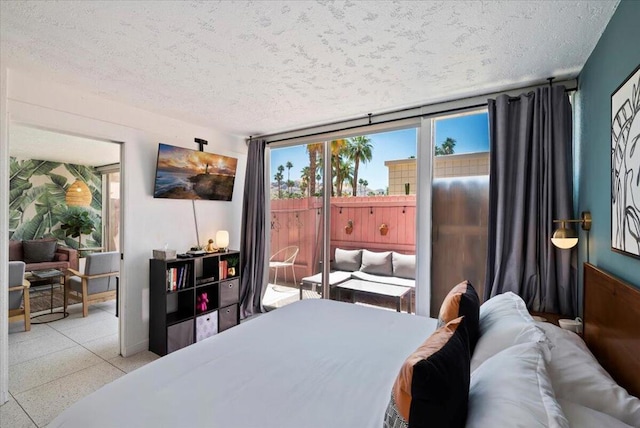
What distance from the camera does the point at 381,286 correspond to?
3656mm

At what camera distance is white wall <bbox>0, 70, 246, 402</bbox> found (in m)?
2.44

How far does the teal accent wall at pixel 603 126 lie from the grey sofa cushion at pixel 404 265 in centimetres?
152

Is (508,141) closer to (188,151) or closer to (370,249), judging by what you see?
(370,249)

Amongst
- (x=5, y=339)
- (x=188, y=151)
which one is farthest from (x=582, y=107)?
(x=5, y=339)

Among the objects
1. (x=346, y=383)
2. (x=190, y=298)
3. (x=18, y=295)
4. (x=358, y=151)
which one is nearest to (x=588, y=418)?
(x=346, y=383)

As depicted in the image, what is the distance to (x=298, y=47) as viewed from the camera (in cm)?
198

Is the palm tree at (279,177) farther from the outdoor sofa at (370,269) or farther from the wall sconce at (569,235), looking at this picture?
the wall sconce at (569,235)

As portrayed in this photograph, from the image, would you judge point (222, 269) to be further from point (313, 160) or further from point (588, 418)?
point (588, 418)

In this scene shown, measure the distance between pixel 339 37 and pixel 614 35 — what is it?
56.5 inches

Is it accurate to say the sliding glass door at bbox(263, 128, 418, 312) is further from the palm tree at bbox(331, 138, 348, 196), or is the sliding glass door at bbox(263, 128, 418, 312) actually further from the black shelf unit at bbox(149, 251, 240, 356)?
the black shelf unit at bbox(149, 251, 240, 356)

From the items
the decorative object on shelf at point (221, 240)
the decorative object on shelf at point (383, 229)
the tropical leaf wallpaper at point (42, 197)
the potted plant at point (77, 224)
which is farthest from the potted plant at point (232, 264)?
the tropical leaf wallpaper at point (42, 197)

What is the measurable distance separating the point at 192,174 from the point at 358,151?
201 cm

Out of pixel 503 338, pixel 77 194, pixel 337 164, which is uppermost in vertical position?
pixel 337 164

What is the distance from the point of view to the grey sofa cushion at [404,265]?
3.41 metres
